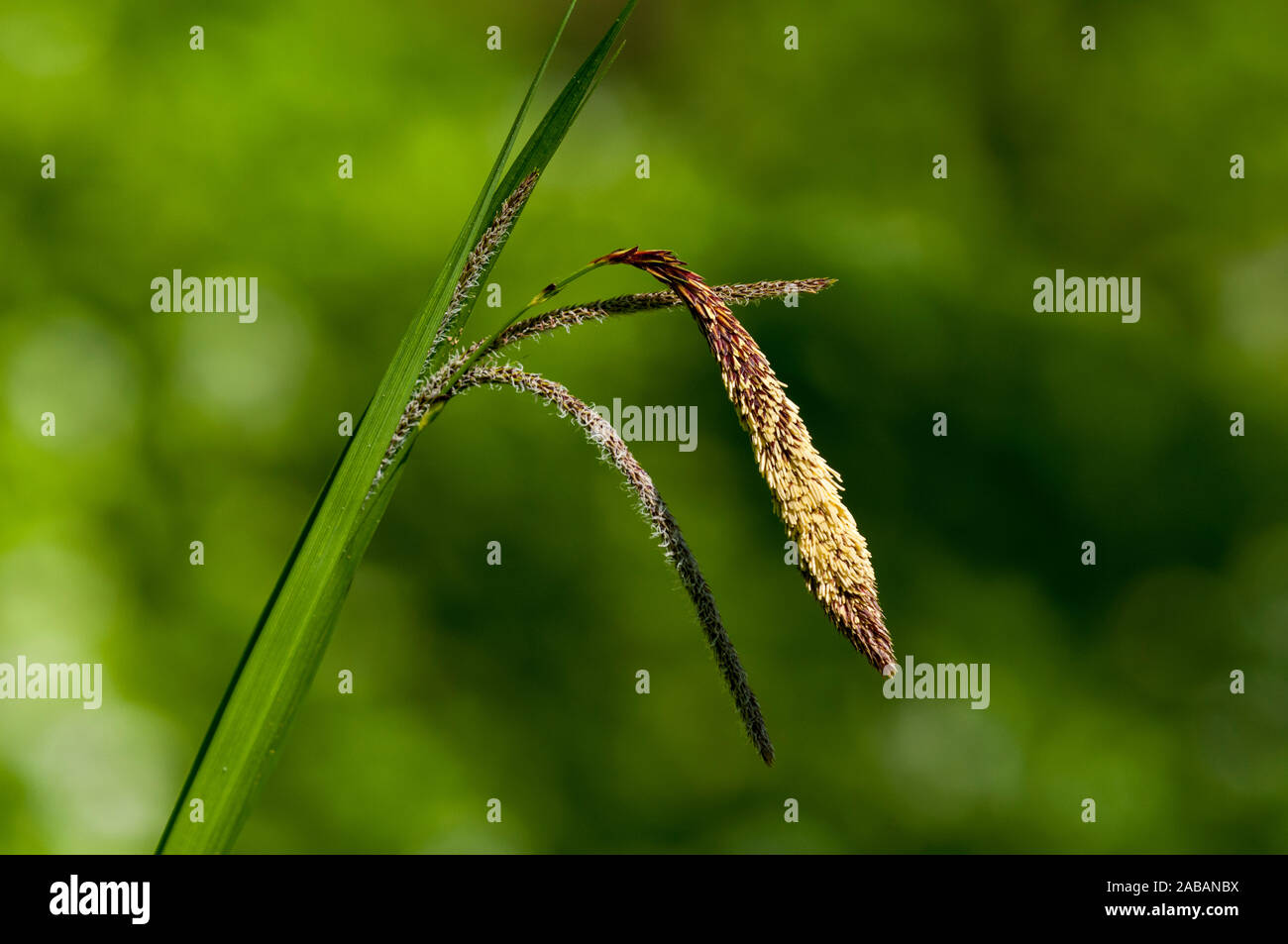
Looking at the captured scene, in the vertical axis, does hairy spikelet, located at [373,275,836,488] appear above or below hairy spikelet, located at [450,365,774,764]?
above

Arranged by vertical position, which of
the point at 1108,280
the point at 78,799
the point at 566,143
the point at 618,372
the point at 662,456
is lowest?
the point at 78,799

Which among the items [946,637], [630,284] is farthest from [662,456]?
[946,637]

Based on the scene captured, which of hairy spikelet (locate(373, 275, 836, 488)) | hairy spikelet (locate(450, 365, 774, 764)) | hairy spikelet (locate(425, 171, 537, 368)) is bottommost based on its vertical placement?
hairy spikelet (locate(450, 365, 774, 764))

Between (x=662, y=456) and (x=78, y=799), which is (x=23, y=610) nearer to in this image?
(x=78, y=799)

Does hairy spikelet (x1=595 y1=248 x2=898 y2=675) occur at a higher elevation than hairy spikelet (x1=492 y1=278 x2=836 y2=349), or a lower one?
lower

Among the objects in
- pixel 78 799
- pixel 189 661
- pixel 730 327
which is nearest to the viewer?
pixel 730 327
